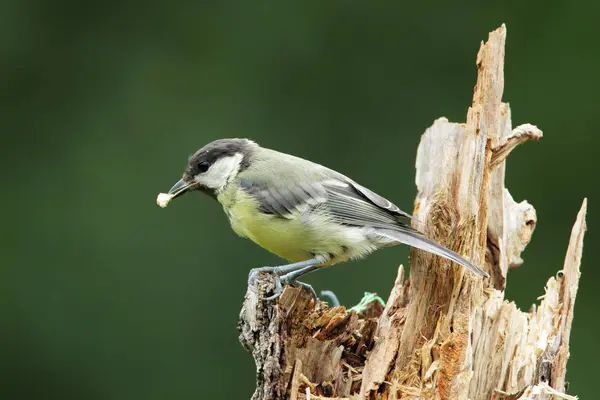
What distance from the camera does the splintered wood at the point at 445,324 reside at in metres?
2.60

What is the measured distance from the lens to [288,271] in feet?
10.0

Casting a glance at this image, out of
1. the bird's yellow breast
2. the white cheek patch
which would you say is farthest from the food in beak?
the bird's yellow breast

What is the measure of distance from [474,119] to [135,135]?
384cm

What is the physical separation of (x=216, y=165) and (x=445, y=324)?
1228mm

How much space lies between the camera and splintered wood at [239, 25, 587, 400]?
8.54 feet

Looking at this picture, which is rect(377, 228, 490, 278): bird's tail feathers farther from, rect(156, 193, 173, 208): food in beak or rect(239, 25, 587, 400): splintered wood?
rect(156, 193, 173, 208): food in beak

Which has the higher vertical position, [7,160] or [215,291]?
[7,160]

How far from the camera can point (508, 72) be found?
627 cm

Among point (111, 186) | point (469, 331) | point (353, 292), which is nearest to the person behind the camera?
point (469, 331)

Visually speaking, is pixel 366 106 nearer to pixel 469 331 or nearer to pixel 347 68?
pixel 347 68

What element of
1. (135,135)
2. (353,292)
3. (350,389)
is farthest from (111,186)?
(350,389)

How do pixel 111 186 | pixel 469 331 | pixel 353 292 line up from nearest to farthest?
pixel 469 331 → pixel 353 292 → pixel 111 186

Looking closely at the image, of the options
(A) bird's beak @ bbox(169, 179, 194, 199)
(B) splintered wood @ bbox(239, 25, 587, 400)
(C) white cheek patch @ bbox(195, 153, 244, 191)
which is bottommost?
(B) splintered wood @ bbox(239, 25, 587, 400)

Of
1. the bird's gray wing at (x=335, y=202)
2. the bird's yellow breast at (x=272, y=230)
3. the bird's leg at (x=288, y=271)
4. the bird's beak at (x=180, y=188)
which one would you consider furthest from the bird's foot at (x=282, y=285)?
the bird's beak at (x=180, y=188)
